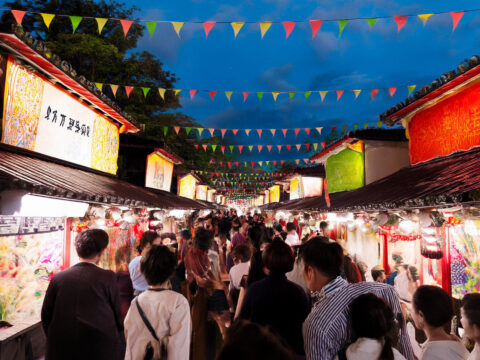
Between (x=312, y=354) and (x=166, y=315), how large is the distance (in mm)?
1686

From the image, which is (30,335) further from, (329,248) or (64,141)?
(329,248)

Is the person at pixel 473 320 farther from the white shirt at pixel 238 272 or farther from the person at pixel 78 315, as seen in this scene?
the white shirt at pixel 238 272

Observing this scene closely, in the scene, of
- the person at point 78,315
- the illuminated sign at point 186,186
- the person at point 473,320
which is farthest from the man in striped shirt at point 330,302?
the illuminated sign at point 186,186

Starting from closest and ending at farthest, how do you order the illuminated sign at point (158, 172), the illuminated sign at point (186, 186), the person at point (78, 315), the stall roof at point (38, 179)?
1. the stall roof at point (38, 179)
2. the person at point (78, 315)
3. the illuminated sign at point (158, 172)
4. the illuminated sign at point (186, 186)

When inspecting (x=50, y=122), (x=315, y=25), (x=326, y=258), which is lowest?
(x=326, y=258)

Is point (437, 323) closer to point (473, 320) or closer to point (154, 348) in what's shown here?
point (473, 320)

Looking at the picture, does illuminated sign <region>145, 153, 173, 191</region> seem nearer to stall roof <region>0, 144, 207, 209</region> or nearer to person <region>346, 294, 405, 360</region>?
stall roof <region>0, 144, 207, 209</region>

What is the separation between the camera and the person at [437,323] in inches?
117

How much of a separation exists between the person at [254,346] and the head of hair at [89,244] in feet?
10.1

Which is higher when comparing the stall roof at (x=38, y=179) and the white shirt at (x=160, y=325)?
the stall roof at (x=38, y=179)

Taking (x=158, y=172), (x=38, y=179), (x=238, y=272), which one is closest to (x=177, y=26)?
(x=38, y=179)

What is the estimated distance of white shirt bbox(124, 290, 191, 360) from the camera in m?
3.57

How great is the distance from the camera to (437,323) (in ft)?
10.1

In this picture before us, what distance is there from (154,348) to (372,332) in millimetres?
2254
